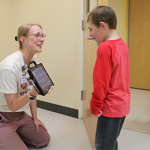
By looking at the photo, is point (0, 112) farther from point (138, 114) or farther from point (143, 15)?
point (143, 15)

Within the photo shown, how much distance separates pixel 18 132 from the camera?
150 centimetres

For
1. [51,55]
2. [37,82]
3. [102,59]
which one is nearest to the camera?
[102,59]

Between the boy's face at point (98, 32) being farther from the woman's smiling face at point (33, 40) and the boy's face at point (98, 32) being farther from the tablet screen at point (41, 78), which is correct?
the woman's smiling face at point (33, 40)

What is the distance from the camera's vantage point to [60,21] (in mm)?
2209

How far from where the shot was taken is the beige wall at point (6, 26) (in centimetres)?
266

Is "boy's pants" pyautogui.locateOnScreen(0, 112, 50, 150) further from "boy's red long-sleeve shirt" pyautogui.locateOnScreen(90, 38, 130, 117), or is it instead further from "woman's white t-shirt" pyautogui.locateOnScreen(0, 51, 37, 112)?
"boy's red long-sleeve shirt" pyautogui.locateOnScreen(90, 38, 130, 117)

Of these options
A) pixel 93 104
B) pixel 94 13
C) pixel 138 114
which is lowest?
pixel 138 114

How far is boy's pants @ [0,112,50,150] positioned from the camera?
51.6 inches

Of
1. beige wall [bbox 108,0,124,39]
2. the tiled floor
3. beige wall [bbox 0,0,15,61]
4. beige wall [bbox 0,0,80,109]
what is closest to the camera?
the tiled floor

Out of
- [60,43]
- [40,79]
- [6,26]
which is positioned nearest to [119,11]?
[60,43]

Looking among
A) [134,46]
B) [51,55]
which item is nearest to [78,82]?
[51,55]

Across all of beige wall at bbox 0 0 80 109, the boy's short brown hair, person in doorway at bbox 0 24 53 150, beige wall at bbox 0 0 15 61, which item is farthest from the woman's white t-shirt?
beige wall at bbox 0 0 15 61

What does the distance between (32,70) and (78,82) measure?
1.16 meters

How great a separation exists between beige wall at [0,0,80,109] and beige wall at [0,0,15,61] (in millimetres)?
265
